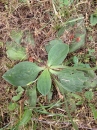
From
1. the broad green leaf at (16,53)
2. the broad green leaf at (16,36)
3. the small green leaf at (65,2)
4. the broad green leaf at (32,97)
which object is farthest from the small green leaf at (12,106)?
the small green leaf at (65,2)

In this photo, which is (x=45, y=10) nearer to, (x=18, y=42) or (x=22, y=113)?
(x=18, y=42)

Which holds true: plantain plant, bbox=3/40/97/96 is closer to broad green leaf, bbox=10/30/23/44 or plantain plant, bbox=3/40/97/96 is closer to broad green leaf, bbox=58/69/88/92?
broad green leaf, bbox=58/69/88/92

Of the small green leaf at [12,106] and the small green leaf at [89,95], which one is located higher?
the small green leaf at [89,95]

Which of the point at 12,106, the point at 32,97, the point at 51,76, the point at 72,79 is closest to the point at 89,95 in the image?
the point at 72,79

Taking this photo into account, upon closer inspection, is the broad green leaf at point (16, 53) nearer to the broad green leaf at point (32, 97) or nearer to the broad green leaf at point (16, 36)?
the broad green leaf at point (16, 36)

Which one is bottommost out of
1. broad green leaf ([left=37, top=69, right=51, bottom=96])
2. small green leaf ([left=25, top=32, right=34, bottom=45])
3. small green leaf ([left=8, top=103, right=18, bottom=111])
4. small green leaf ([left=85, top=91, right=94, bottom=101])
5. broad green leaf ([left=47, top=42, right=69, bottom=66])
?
small green leaf ([left=8, top=103, right=18, bottom=111])

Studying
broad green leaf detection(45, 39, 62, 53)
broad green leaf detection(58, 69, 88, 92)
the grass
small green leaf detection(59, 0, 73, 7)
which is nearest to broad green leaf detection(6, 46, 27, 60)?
the grass
